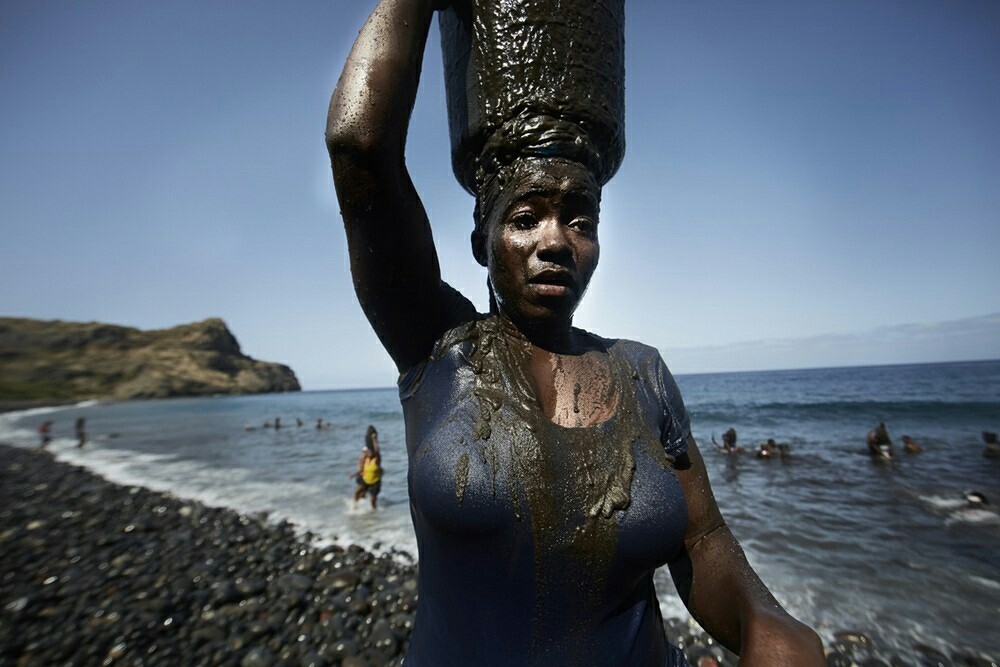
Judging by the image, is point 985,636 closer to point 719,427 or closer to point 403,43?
point 403,43

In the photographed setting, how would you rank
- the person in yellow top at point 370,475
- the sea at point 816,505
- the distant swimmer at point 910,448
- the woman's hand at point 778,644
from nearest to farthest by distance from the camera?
the woman's hand at point 778,644 < the sea at point 816,505 < the person in yellow top at point 370,475 < the distant swimmer at point 910,448

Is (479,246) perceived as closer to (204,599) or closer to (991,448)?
(204,599)

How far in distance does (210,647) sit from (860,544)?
1013 centimetres

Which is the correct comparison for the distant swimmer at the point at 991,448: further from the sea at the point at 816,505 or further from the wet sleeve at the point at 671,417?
the wet sleeve at the point at 671,417

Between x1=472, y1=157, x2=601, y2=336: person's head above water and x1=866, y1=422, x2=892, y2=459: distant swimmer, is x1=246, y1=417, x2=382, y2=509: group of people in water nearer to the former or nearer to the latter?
x1=472, y1=157, x2=601, y2=336: person's head above water

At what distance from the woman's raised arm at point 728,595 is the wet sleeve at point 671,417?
61 millimetres

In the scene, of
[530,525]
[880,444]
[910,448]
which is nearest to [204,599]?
[530,525]

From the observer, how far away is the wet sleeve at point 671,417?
4.75ft

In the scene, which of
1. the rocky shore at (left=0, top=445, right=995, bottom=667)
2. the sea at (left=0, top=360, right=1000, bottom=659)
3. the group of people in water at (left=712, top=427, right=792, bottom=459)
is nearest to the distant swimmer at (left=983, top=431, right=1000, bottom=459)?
the sea at (left=0, top=360, right=1000, bottom=659)

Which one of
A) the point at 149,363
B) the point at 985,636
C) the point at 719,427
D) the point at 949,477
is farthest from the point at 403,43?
the point at 149,363

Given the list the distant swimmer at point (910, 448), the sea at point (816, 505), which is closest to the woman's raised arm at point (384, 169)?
the sea at point (816, 505)

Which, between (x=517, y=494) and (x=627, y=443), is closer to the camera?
(x=517, y=494)

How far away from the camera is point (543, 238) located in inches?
54.4

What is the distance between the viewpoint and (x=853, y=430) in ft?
76.8
